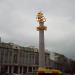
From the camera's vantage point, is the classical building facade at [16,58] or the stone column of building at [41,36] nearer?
the stone column of building at [41,36]

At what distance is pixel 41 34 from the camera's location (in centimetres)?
5253

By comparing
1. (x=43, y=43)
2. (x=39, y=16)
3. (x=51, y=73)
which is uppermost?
(x=39, y=16)

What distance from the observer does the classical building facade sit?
108938 mm

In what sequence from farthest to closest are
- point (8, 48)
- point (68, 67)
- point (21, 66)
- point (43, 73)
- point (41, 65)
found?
point (68, 67) → point (21, 66) → point (8, 48) → point (41, 65) → point (43, 73)

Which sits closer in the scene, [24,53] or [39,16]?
[39,16]

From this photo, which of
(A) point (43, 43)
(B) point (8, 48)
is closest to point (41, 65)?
(A) point (43, 43)

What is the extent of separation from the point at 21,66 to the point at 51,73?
78.1 m

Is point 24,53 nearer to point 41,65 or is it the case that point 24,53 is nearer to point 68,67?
point 68,67

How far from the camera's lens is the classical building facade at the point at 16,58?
109 m

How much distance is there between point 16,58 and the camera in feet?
387

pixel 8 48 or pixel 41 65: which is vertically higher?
pixel 8 48

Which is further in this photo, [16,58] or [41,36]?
[16,58]

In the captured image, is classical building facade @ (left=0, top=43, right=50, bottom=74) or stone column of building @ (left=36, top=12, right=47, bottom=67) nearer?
stone column of building @ (left=36, top=12, right=47, bottom=67)

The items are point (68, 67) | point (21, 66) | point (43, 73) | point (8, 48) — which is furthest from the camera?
point (68, 67)
